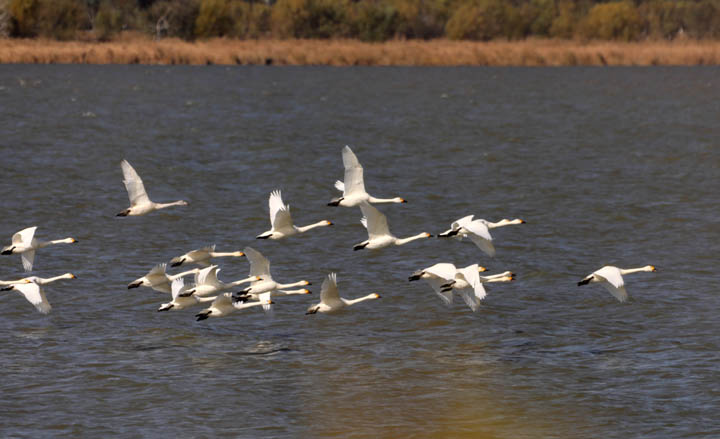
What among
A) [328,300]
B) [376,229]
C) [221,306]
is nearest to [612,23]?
[376,229]

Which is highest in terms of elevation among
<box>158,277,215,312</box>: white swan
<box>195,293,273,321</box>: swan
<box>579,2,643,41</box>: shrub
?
<box>158,277,215,312</box>: white swan

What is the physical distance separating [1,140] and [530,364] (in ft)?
112

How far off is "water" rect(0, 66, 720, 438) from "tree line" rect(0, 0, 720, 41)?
36.4 m

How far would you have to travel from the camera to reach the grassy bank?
264 ft

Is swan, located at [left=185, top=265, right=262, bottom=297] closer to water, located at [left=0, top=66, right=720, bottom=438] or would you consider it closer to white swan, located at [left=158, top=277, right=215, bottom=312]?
white swan, located at [left=158, top=277, right=215, bottom=312]

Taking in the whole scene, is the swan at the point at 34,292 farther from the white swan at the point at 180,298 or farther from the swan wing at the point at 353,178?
the swan wing at the point at 353,178

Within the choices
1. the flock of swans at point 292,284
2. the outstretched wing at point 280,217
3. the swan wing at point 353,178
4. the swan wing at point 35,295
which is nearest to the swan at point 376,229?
the flock of swans at point 292,284

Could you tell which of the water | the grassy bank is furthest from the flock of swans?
the grassy bank

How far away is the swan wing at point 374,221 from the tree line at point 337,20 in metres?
76.3

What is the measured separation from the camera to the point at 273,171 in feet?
135

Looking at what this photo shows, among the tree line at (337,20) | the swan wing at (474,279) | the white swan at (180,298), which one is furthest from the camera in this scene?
the tree line at (337,20)

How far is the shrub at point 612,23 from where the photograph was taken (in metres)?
104

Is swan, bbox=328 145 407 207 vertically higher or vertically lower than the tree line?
higher

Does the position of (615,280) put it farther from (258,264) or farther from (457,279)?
(258,264)
